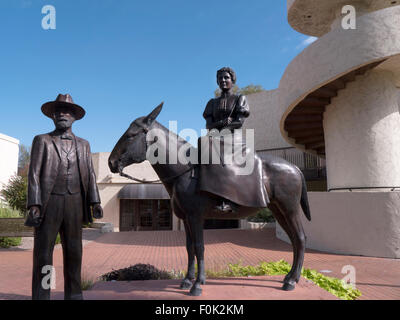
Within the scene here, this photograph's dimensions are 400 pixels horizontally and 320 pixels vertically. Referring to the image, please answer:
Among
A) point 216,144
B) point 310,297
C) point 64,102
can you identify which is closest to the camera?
point 64,102

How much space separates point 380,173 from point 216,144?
24.9 ft

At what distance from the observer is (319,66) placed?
25.7 feet

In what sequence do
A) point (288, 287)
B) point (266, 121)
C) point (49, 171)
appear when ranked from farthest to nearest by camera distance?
point (266, 121) < point (288, 287) < point (49, 171)

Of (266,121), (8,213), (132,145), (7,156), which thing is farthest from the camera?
(7,156)

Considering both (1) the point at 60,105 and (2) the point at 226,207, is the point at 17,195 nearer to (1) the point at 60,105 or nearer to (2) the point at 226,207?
(1) the point at 60,105

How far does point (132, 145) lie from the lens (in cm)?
327

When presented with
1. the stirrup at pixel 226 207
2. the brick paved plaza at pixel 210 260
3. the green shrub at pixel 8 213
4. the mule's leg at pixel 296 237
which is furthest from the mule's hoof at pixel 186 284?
the green shrub at pixel 8 213

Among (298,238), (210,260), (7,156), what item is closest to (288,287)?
(298,238)

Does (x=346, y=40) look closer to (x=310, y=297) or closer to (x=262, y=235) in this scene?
(x=310, y=297)

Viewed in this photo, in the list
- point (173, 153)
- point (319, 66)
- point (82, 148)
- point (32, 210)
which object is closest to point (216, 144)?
point (173, 153)

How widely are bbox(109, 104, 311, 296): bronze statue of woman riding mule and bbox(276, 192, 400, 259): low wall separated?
5.36m

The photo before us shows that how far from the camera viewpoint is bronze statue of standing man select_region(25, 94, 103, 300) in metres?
2.82

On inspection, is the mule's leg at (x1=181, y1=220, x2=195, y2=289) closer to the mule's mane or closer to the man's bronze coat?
the mule's mane

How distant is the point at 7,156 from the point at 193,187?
23.1 m
